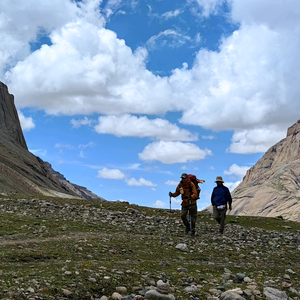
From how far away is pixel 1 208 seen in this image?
2264 cm

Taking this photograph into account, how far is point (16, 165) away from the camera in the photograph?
121 metres

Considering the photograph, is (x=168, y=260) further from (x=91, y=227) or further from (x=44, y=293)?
(x=91, y=227)

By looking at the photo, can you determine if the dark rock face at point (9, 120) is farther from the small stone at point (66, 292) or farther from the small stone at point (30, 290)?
the small stone at point (66, 292)

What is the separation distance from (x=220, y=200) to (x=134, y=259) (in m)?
9.53

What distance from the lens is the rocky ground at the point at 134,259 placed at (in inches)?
A: 336

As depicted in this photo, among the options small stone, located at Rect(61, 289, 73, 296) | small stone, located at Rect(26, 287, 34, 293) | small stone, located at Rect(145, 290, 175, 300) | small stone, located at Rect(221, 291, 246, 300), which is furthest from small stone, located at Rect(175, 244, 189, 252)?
small stone, located at Rect(26, 287, 34, 293)

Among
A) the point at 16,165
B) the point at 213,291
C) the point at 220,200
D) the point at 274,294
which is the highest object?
the point at 16,165

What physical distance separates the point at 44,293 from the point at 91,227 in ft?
38.6

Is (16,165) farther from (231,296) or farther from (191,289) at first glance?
(231,296)

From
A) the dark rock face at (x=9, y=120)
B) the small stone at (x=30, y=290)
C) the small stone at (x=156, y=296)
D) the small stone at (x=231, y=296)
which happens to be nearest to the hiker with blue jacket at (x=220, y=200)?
the small stone at (x=231, y=296)

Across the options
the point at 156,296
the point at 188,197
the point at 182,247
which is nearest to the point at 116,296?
the point at 156,296

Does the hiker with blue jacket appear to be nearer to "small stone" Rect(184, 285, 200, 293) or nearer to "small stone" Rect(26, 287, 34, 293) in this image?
"small stone" Rect(184, 285, 200, 293)

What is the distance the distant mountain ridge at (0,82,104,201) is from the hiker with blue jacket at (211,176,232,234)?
58.8m

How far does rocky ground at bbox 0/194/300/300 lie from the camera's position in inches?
336
